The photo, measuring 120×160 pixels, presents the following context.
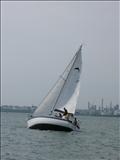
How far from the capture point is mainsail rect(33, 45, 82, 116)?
52812 millimetres

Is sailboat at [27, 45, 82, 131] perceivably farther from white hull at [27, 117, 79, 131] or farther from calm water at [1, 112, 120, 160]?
calm water at [1, 112, 120, 160]

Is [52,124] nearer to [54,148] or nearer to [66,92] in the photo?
[66,92]

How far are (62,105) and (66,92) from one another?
1.55 metres

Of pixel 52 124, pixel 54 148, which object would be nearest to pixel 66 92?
pixel 52 124

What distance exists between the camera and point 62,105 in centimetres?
5309

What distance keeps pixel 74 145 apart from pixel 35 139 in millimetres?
3978

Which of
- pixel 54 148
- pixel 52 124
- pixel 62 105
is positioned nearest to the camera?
pixel 54 148

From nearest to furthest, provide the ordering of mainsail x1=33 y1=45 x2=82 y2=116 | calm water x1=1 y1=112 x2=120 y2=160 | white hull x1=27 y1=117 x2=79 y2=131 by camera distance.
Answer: calm water x1=1 y1=112 x2=120 y2=160
white hull x1=27 y1=117 x2=79 y2=131
mainsail x1=33 y1=45 x2=82 y2=116

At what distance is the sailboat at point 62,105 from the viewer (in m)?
49.6

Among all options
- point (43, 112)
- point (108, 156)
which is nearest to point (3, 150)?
point (108, 156)

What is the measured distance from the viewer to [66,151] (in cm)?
3525

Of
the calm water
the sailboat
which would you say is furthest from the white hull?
the calm water

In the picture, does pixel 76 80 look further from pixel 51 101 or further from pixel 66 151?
pixel 66 151

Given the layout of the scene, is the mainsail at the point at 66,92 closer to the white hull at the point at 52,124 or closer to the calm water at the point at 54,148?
the white hull at the point at 52,124
